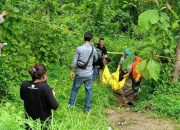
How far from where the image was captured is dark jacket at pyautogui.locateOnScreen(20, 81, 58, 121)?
206 inches

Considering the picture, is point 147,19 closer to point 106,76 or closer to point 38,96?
point 38,96

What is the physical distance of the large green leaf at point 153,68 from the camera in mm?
3205

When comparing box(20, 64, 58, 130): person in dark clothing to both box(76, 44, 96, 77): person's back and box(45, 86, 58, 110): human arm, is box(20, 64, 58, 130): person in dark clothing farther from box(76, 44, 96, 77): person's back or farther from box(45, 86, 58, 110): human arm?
box(76, 44, 96, 77): person's back

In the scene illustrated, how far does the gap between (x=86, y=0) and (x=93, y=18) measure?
71 cm

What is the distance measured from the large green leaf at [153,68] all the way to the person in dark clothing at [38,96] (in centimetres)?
220

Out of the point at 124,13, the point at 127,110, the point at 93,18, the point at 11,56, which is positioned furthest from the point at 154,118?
the point at 124,13

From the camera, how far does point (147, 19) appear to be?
3090 millimetres

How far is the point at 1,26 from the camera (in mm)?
8539

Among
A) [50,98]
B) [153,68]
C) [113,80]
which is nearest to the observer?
[153,68]

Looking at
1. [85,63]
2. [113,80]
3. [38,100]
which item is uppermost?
[85,63]

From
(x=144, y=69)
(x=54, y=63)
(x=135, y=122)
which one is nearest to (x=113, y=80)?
(x=54, y=63)

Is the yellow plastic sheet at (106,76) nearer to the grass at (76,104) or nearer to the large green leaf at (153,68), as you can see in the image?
the grass at (76,104)

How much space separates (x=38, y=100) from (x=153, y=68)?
7.69 ft

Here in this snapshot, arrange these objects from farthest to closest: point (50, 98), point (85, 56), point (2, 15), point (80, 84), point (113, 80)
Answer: point (113, 80) < point (80, 84) < point (85, 56) < point (2, 15) < point (50, 98)
